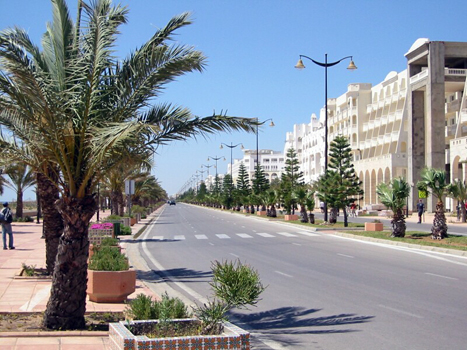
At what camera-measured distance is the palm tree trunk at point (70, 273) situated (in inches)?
324

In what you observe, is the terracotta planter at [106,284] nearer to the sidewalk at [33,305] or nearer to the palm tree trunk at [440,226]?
the sidewalk at [33,305]

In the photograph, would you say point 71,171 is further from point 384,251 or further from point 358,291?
point 384,251

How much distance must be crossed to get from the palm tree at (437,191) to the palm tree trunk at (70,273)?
62.8ft

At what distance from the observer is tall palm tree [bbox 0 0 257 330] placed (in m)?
8.36

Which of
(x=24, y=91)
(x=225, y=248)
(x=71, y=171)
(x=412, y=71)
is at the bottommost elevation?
(x=225, y=248)

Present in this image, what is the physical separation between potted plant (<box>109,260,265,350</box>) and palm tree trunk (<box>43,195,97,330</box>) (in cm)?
A: 210

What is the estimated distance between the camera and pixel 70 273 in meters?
8.36

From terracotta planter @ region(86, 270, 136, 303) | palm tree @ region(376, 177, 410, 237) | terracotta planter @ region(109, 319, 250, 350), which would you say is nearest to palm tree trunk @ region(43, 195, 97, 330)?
terracotta planter @ region(86, 270, 136, 303)

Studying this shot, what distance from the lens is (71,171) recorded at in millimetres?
8719

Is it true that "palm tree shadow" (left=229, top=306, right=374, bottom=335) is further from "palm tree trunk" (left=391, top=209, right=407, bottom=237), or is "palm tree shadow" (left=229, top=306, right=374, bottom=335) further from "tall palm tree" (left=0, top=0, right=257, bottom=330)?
"palm tree trunk" (left=391, top=209, right=407, bottom=237)

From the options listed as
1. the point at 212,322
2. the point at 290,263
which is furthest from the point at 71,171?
the point at 290,263

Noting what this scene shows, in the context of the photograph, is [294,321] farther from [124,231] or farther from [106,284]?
[124,231]

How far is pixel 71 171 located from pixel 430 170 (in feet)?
66.6

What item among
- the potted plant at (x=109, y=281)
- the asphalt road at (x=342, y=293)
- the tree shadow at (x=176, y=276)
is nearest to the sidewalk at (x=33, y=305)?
the potted plant at (x=109, y=281)
